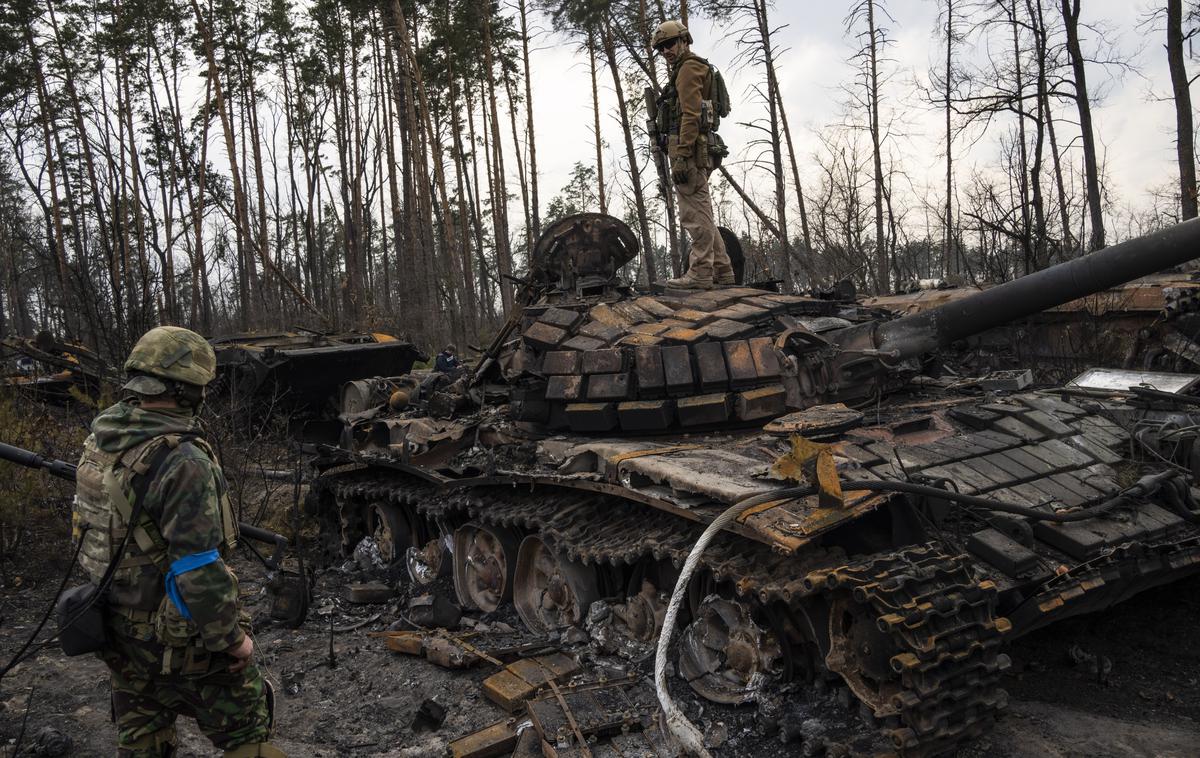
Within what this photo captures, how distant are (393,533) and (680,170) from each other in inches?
177

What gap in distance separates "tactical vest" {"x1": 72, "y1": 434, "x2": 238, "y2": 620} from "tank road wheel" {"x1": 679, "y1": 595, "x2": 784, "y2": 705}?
9.30ft

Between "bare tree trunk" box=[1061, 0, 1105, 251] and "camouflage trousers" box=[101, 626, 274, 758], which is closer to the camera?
"camouflage trousers" box=[101, 626, 274, 758]

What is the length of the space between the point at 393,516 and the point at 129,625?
527 centimetres

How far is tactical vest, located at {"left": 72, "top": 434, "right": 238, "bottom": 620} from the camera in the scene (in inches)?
125

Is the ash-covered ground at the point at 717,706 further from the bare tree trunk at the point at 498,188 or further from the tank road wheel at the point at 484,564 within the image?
the bare tree trunk at the point at 498,188

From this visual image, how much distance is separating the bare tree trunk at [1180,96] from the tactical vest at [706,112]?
10095 mm

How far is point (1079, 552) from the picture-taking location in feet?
14.2

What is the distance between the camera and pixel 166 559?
3.23 metres

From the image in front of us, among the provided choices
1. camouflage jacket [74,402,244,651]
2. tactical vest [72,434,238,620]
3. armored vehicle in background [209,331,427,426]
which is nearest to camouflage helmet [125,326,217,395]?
camouflage jacket [74,402,244,651]

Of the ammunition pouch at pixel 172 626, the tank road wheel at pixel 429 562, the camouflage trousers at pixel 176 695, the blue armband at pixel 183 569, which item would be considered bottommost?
the tank road wheel at pixel 429 562

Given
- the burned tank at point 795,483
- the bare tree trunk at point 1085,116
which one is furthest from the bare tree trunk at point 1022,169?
the burned tank at point 795,483

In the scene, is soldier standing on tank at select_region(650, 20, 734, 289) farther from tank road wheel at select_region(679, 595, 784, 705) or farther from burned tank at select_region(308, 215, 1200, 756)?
tank road wheel at select_region(679, 595, 784, 705)

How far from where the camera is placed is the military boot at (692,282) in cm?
735

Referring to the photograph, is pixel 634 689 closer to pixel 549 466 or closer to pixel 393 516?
pixel 549 466
